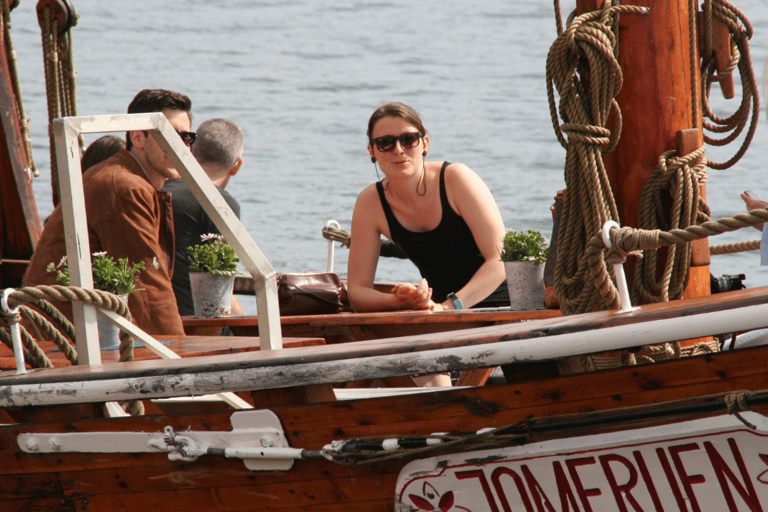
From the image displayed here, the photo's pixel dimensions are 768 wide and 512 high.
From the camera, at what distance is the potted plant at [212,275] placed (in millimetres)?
3660

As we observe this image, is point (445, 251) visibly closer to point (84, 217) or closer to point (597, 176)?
point (597, 176)

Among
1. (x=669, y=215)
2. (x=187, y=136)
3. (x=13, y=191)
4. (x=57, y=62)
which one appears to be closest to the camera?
(x=669, y=215)

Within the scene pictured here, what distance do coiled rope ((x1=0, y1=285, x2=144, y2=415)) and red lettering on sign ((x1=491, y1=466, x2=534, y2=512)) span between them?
956 millimetres

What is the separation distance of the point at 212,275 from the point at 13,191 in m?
2.08

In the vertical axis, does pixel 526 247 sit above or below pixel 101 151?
below

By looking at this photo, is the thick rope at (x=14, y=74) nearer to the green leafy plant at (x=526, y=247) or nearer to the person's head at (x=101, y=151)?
the person's head at (x=101, y=151)

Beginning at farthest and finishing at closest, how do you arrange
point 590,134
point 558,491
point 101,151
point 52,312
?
point 101,151, point 590,134, point 52,312, point 558,491

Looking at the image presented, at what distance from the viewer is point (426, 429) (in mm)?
1946

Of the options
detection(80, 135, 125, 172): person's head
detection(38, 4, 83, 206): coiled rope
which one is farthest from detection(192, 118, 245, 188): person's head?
detection(38, 4, 83, 206): coiled rope

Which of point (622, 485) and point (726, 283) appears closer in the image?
point (622, 485)

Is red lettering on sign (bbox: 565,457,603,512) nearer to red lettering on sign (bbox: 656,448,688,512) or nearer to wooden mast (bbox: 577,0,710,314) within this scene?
red lettering on sign (bbox: 656,448,688,512)

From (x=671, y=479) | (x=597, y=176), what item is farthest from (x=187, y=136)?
(x=671, y=479)

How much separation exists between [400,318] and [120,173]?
46.3 inches

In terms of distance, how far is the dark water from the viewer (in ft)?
60.4
